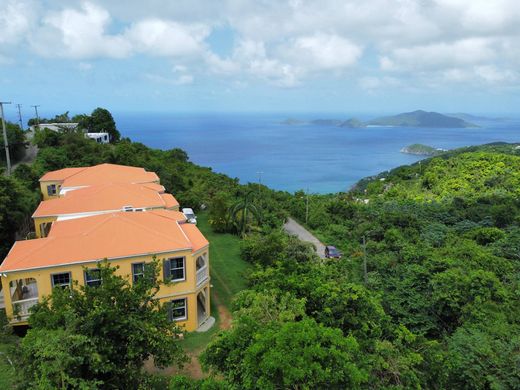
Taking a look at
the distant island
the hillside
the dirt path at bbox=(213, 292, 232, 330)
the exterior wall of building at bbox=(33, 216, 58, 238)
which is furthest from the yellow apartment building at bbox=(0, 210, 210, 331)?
the distant island

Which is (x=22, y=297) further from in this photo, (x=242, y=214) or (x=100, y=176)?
(x=242, y=214)

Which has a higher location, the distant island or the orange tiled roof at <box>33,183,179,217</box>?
the orange tiled roof at <box>33,183,179,217</box>

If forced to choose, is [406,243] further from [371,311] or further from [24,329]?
[24,329]

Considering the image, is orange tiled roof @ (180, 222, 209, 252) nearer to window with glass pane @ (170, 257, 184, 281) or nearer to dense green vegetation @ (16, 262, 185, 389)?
window with glass pane @ (170, 257, 184, 281)

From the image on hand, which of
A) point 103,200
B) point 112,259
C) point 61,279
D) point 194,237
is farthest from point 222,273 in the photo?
point 61,279

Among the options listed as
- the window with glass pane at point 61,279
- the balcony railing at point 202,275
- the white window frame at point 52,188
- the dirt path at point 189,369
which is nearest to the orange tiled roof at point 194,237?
the balcony railing at point 202,275

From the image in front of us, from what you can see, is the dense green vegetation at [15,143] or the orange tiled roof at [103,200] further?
the dense green vegetation at [15,143]

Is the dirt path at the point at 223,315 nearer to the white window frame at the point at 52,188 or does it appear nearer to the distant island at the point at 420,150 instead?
the white window frame at the point at 52,188
